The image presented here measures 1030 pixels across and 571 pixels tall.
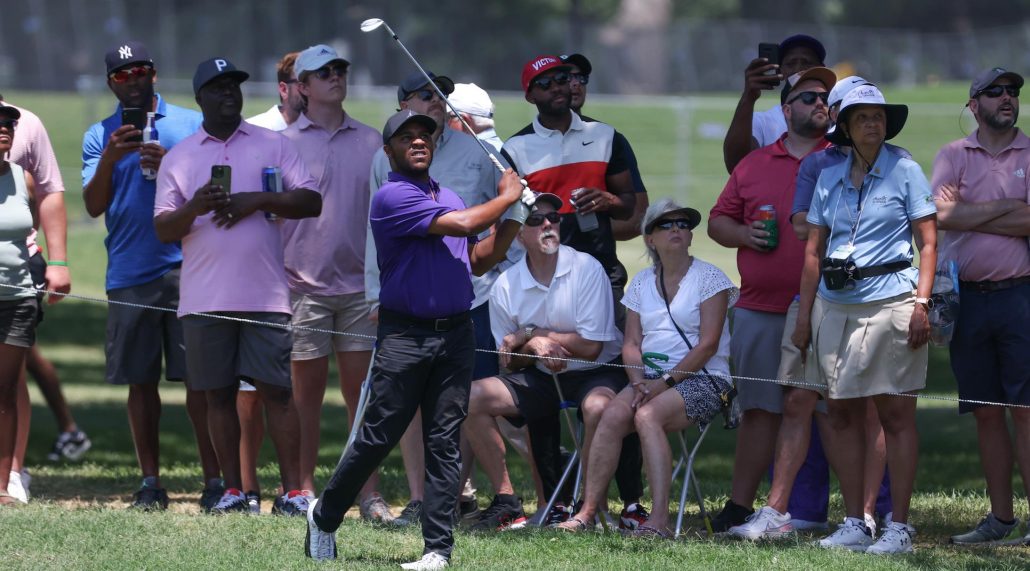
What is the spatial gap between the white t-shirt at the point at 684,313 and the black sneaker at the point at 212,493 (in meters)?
2.38

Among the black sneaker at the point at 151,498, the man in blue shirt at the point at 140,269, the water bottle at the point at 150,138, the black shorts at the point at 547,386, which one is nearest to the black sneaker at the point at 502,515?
the black shorts at the point at 547,386

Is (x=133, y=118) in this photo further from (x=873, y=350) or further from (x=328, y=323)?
(x=873, y=350)

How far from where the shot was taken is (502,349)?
26.1 ft

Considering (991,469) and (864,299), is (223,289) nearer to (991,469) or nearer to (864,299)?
(864,299)

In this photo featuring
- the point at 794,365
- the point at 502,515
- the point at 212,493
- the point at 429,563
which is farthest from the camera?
the point at 212,493

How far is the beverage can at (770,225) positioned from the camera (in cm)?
762

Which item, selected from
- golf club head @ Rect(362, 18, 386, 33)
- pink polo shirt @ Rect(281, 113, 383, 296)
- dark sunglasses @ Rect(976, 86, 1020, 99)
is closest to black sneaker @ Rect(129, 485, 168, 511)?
pink polo shirt @ Rect(281, 113, 383, 296)

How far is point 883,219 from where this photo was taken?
6.96 meters

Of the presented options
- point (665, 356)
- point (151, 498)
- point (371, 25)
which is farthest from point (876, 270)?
point (151, 498)

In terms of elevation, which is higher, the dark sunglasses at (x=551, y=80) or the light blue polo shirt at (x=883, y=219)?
the dark sunglasses at (x=551, y=80)

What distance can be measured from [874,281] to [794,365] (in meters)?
0.64

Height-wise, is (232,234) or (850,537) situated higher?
(232,234)

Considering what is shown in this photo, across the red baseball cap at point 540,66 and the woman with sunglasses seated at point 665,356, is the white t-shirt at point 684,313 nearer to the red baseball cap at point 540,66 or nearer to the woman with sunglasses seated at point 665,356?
the woman with sunglasses seated at point 665,356

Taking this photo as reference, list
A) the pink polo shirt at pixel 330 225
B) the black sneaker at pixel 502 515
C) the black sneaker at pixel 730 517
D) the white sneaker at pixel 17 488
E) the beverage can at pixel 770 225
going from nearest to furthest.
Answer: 1. the beverage can at pixel 770 225
2. the black sneaker at pixel 730 517
3. the black sneaker at pixel 502 515
4. the pink polo shirt at pixel 330 225
5. the white sneaker at pixel 17 488
